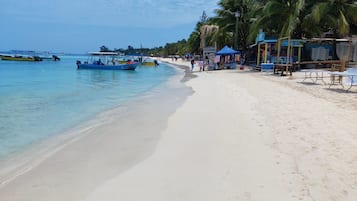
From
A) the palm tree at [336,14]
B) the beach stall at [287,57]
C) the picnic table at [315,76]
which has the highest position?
the palm tree at [336,14]

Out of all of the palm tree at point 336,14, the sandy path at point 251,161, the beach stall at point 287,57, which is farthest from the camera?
the palm tree at point 336,14

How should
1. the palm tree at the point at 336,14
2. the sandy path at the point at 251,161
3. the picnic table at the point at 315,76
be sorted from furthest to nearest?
1. the palm tree at the point at 336,14
2. the picnic table at the point at 315,76
3. the sandy path at the point at 251,161

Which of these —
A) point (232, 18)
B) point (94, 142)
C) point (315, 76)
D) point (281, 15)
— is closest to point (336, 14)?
point (281, 15)

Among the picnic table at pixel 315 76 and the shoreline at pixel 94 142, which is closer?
the shoreline at pixel 94 142

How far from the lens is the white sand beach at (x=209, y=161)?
156 inches

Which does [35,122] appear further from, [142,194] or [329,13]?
[329,13]

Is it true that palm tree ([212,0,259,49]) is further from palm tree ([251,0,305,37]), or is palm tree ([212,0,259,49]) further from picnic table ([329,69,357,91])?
picnic table ([329,69,357,91])

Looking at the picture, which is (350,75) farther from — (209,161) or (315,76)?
(209,161)

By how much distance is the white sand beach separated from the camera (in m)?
3.95

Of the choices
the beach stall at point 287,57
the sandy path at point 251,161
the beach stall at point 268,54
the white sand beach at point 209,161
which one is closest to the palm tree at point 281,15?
the beach stall at point 287,57

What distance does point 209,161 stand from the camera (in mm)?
5008

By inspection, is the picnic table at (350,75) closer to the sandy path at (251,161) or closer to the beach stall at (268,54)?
the sandy path at (251,161)

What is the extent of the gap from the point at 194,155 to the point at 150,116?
4036 millimetres

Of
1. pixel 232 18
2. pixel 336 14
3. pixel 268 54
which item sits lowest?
pixel 268 54
